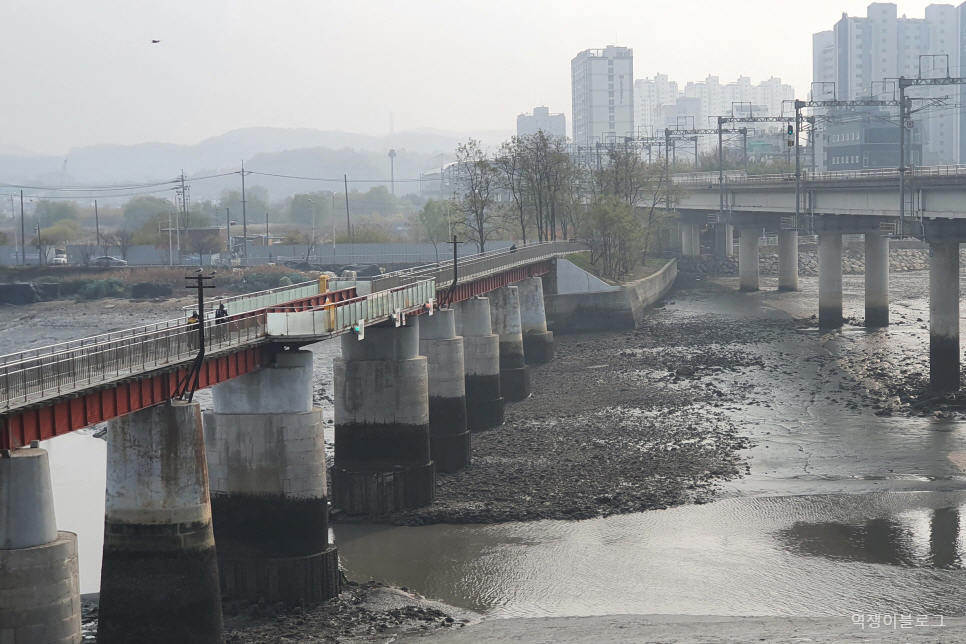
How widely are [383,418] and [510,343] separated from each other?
85.9 feet

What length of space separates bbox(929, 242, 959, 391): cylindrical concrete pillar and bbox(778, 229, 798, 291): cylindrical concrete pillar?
210 feet

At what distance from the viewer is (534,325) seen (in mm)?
80688

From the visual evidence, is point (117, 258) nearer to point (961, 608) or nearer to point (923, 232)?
point (923, 232)

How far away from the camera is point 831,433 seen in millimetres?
53188

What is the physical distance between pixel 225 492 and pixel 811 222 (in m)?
64.2

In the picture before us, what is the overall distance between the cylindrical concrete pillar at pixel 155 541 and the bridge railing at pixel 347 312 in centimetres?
643

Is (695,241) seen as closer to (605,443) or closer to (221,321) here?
(605,443)

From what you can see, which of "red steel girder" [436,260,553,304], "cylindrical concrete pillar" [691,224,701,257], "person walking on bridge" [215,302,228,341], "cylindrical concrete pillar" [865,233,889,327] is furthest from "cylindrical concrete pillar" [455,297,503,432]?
"cylindrical concrete pillar" [691,224,701,257]

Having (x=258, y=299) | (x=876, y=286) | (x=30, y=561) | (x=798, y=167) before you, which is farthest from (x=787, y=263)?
(x=30, y=561)

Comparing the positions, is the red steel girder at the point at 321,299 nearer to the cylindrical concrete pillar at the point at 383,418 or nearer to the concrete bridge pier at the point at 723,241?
the cylindrical concrete pillar at the point at 383,418

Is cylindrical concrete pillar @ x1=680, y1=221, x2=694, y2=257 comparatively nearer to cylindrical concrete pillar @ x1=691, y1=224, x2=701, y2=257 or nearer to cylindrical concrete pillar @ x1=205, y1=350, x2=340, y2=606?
cylindrical concrete pillar @ x1=691, y1=224, x2=701, y2=257

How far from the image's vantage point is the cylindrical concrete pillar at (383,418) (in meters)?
43.2

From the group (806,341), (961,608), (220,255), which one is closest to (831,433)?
(961,608)

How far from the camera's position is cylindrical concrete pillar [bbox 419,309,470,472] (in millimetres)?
49219
